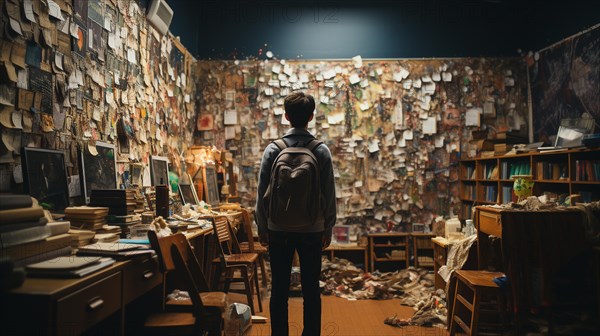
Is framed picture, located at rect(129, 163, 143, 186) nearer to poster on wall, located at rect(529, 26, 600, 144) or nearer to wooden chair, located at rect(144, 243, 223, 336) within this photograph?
wooden chair, located at rect(144, 243, 223, 336)

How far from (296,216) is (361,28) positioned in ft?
14.5

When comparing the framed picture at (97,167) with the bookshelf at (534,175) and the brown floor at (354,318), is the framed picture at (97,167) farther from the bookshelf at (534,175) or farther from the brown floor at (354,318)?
the bookshelf at (534,175)

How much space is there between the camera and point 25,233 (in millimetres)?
1504

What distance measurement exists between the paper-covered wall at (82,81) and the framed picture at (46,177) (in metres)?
0.05

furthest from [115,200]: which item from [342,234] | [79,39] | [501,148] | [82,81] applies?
[501,148]

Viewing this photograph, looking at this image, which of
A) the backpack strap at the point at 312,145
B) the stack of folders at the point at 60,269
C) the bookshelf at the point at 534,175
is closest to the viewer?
the stack of folders at the point at 60,269

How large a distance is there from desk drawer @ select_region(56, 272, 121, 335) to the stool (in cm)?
215

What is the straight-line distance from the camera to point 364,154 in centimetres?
567

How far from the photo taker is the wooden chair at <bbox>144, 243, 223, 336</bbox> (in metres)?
1.92

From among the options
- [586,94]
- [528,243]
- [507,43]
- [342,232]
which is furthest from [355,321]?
[507,43]

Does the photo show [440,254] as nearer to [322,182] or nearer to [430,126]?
[430,126]

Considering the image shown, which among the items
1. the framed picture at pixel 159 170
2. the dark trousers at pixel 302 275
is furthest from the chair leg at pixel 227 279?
the dark trousers at pixel 302 275

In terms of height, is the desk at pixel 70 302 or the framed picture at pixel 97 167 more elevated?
the framed picture at pixel 97 167

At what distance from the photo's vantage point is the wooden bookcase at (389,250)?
5.39 m
